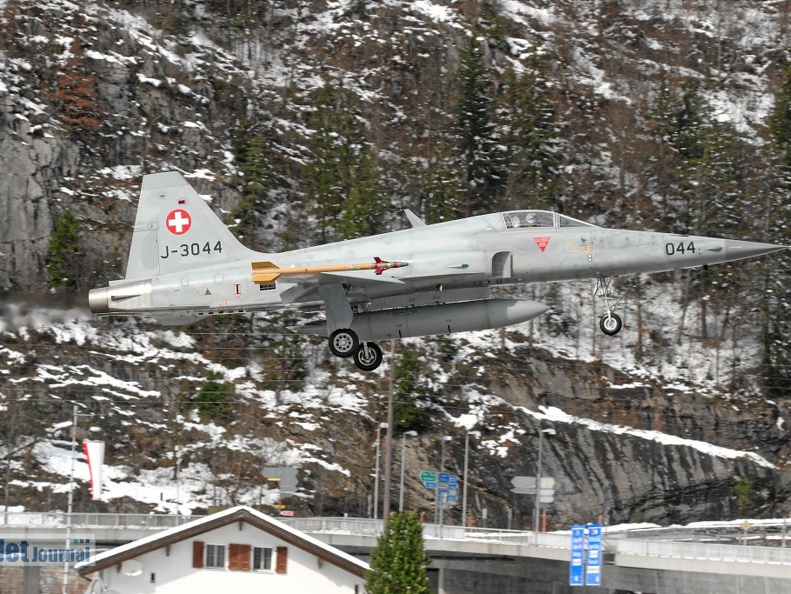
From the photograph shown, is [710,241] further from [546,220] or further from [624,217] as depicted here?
[624,217]

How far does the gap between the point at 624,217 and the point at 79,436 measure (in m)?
38.6

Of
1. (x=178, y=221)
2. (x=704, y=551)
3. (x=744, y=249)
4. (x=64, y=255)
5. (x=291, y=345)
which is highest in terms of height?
(x=64, y=255)

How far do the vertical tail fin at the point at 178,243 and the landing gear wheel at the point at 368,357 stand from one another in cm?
391

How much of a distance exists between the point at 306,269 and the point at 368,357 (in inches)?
129

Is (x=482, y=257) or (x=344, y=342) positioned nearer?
(x=482, y=257)

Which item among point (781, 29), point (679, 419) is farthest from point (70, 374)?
point (781, 29)

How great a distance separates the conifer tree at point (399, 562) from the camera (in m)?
36.8

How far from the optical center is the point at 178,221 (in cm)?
3136

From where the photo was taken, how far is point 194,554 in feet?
129

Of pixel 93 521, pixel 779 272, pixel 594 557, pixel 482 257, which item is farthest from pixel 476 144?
pixel 482 257

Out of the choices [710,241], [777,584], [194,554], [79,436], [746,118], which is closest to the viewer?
[710,241]

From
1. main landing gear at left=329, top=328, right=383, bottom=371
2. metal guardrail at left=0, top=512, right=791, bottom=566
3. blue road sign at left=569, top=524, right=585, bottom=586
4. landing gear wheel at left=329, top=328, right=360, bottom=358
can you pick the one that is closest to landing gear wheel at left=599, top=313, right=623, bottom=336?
main landing gear at left=329, top=328, right=383, bottom=371

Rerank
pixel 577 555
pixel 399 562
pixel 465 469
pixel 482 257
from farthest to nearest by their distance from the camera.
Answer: pixel 465 469 → pixel 577 555 → pixel 399 562 → pixel 482 257

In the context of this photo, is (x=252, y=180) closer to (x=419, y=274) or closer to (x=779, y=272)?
(x=779, y=272)
